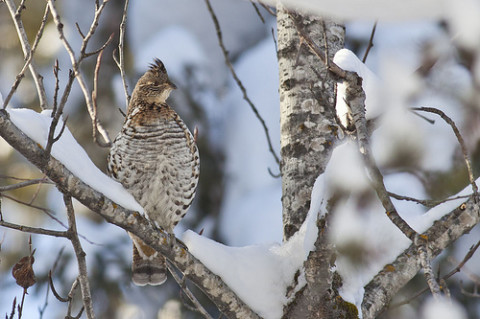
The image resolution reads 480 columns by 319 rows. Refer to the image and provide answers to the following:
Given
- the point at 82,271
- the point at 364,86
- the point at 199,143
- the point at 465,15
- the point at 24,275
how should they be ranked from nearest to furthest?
1. the point at 465,15
2. the point at 364,86
3. the point at 82,271
4. the point at 24,275
5. the point at 199,143

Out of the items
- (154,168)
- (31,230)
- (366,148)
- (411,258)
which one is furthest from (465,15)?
(154,168)

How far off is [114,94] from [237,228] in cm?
189

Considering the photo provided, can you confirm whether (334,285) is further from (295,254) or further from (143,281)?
(143,281)

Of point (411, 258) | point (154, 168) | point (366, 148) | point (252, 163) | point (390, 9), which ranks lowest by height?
point (390, 9)

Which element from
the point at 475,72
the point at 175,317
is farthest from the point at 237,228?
the point at 475,72

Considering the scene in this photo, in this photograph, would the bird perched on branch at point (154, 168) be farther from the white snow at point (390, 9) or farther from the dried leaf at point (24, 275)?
the white snow at point (390, 9)

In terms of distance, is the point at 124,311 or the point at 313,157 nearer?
the point at 313,157

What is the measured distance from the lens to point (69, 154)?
1.93 m

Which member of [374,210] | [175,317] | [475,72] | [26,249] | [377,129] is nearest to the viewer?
[475,72]

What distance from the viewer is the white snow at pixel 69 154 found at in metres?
1.81

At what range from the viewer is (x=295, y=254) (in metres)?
2.20

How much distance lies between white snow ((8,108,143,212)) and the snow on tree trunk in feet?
2.18

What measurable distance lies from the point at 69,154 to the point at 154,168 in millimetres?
1041

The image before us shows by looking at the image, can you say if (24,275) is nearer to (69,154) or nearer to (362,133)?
(69,154)
